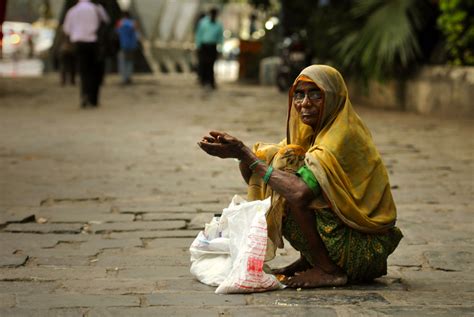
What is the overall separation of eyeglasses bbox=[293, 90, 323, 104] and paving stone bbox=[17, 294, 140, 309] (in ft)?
3.81

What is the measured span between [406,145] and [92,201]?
4476mm

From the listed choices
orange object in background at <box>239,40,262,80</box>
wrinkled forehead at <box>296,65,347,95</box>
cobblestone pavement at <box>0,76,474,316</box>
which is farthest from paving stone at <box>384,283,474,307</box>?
orange object in background at <box>239,40,262,80</box>

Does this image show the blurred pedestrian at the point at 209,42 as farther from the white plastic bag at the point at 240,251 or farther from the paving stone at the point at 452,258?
the white plastic bag at the point at 240,251

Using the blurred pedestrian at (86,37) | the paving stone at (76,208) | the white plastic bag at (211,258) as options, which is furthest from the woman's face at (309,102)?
the blurred pedestrian at (86,37)

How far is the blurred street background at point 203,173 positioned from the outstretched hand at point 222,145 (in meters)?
0.64

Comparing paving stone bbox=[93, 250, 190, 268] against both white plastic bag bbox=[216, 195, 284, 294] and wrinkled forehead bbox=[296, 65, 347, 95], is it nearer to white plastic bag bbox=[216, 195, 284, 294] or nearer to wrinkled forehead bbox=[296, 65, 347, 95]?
white plastic bag bbox=[216, 195, 284, 294]

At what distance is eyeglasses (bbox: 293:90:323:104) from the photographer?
4500 mm

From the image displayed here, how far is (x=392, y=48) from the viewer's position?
13.3 m

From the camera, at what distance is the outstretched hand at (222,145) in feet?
14.5

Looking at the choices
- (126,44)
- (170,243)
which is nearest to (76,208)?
(170,243)

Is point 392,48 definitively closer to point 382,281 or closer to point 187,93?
point 187,93

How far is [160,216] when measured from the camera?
6.55m

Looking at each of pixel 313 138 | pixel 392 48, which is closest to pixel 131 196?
pixel 313 138

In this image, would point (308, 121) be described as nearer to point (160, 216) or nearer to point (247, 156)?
point (247, 156)
